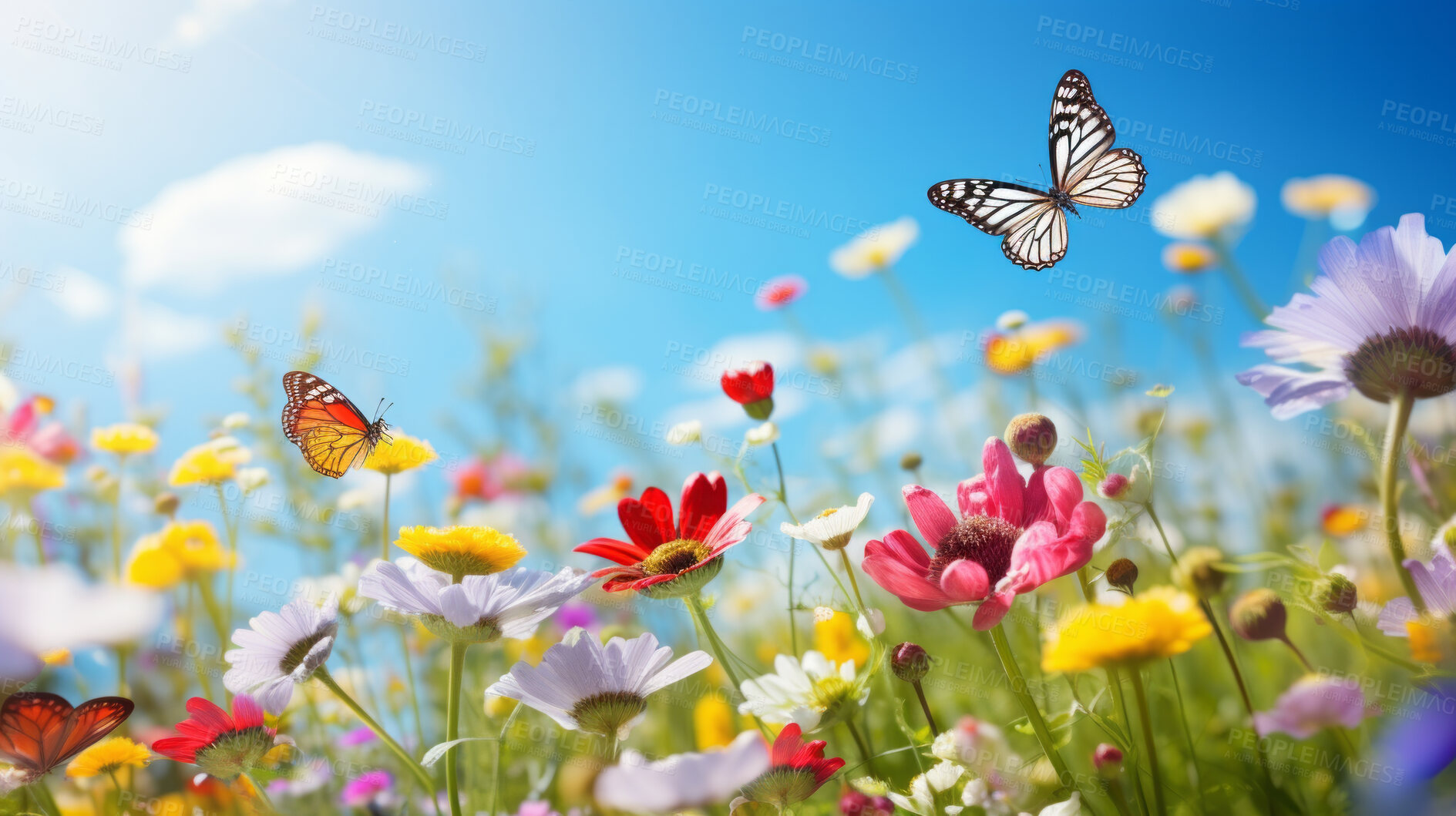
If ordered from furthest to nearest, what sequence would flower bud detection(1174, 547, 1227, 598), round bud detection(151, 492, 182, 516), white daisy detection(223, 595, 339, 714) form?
round bud detection(151, 492, 182, 516) → white daisy detection(223, 595, 339, 714) → flower bud detection(1174, 547, 1227, 598)

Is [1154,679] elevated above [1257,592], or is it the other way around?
[1257,592]

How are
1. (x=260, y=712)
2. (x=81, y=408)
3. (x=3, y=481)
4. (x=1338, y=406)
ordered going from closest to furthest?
1. (x=260, y=712)
2. (x=3, y=481)
3. (x=1338, y=406)
4. (x=81, y=408)

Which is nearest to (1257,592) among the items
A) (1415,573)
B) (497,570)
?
(1415,573)

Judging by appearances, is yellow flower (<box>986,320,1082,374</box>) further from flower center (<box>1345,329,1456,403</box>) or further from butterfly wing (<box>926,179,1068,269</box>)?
flower center (<box>1345,329,1456,403</box>)

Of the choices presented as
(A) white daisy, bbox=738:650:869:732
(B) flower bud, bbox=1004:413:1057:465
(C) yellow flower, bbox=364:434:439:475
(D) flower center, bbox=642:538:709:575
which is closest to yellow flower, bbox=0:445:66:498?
(C) yellow flower, bbox=364:434:439:475

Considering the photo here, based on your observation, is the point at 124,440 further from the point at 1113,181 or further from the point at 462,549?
the point at 1113,181

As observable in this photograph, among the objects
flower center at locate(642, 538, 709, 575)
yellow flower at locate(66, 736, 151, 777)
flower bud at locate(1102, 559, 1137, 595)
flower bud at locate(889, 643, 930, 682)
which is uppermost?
flower center at locate(642, 538, 709, 575)

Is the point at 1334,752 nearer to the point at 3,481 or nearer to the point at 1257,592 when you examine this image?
the point at 1257,592
